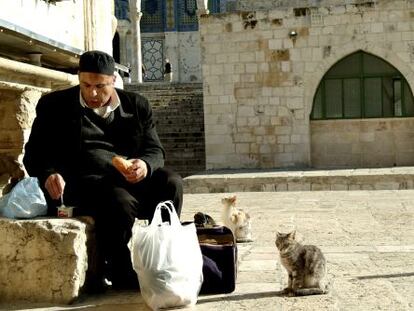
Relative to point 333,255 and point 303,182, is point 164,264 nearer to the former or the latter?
point 333,255

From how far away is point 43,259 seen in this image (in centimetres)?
419

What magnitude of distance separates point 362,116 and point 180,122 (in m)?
5.94

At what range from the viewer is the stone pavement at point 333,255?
409 centimetres

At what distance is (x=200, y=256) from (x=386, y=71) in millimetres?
13383

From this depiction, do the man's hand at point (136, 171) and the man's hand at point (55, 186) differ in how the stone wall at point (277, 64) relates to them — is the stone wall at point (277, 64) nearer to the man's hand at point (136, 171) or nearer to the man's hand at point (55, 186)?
the man's hand at point (136, 171)

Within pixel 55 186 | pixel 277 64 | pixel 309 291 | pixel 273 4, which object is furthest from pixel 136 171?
pixel 273 4

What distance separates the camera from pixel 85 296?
429cm

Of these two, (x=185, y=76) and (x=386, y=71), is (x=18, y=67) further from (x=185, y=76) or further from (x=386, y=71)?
(x=185, y=76)

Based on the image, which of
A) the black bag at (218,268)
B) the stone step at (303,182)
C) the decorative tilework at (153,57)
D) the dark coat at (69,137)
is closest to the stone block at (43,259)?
the dark coat at (69,137)

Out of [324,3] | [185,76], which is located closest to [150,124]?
[324,3]

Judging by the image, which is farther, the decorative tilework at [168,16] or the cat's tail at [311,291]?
the decorative tilework at [168,16]

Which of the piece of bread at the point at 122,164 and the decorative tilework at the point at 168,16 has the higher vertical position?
the decorative tilework at the point at 168,16

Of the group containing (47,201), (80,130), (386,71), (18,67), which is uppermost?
(386,71)

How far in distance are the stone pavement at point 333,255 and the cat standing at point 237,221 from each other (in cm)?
18
